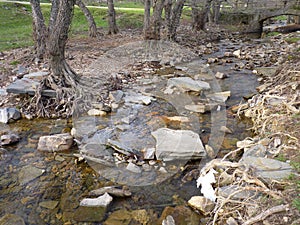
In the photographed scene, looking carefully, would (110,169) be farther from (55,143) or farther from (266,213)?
(266,213)

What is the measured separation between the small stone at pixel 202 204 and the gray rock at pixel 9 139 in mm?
4005

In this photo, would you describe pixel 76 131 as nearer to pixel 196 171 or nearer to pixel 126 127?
pixel 126 127

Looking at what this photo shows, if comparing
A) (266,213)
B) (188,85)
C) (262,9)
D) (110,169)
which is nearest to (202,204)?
(266,213)

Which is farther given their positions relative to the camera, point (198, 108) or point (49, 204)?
point (198, 108)

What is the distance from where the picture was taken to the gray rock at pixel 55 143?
18.5ft

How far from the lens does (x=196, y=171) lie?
4.86m

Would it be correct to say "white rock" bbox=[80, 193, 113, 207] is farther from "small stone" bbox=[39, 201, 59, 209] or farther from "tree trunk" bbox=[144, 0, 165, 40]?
"tree trunk" bbox=[144, 0, 165, 40]

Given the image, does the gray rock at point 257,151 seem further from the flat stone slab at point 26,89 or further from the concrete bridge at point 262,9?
the concrete bridge at point 262,9

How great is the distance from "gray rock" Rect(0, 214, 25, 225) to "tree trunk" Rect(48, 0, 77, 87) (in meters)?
4.44

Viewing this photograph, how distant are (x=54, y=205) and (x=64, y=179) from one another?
66cm

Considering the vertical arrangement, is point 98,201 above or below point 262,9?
below

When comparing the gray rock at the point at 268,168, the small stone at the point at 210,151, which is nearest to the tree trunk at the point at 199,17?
the small stone at the point at 210,151

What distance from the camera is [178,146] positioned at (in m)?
5.34

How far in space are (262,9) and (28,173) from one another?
76.0ft
